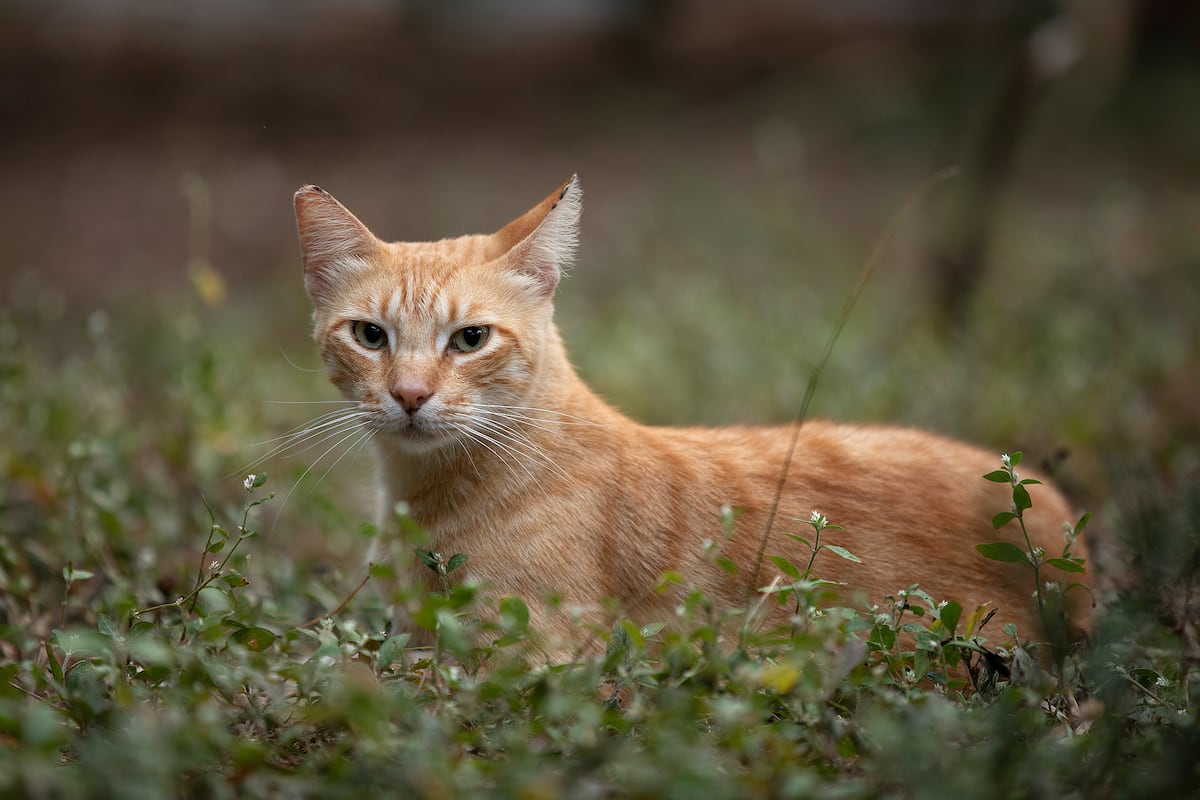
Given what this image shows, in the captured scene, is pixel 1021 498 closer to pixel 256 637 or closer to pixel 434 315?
pixel 434 315

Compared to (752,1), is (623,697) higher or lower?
lower

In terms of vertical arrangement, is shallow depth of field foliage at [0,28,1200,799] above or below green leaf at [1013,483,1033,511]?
below

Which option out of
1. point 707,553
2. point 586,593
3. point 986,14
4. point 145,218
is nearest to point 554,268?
point 586,593

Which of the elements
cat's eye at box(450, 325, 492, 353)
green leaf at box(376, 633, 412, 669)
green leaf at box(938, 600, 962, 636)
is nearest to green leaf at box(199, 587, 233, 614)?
green leaf at box(376, 633, 412, 669)

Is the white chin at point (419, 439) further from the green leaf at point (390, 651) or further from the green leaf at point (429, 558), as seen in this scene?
the green leaf at point (390, 651)

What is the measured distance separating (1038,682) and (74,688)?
6.89ft

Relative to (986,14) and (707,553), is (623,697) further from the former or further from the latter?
(986,14)

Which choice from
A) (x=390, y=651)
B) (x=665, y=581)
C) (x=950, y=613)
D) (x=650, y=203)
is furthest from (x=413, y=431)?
(x=650, y=203)

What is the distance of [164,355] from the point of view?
566 cm

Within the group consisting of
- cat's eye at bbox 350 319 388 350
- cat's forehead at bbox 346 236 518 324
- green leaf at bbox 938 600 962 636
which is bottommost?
green leaf at bbox 938 600 962 636

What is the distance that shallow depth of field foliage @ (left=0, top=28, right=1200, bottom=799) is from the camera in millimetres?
1914

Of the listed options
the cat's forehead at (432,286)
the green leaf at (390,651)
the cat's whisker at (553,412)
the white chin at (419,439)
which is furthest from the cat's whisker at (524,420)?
the green leaf at (390,651)

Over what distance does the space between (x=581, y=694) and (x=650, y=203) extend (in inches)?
291

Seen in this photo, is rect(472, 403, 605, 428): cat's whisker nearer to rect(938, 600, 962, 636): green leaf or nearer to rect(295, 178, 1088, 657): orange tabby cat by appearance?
rect(295, 178, 1088, 657): orange tabby cat
